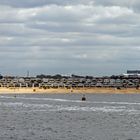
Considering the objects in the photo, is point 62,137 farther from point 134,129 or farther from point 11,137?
point 134,129

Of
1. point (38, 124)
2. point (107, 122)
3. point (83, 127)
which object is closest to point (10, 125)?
point (38, 124)

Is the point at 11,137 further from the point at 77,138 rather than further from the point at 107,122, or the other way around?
the point at 107,122

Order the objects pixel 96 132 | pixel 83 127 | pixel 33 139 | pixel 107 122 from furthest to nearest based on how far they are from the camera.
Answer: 1. pixel 107 122
2. pixel 83 127
3. pixel 96 132
4. pixel 33 139

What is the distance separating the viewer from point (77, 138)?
2488 inches

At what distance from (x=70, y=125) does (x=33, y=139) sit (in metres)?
18.5

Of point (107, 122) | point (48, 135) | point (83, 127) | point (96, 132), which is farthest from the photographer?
point (107, 122)

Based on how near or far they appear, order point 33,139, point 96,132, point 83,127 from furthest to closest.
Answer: point 83,127
point 96,132
point 33,139

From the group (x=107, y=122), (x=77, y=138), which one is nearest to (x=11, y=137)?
(x=77, y=138)

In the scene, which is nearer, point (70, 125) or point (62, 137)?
point (62, 137)

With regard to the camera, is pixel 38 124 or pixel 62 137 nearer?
pixel 62 137

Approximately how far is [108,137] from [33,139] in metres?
7.99

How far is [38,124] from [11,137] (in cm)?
1750

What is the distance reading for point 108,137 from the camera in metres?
64.3

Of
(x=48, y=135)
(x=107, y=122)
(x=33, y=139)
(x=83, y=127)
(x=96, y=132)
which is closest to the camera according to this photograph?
(x=33, y=139)
